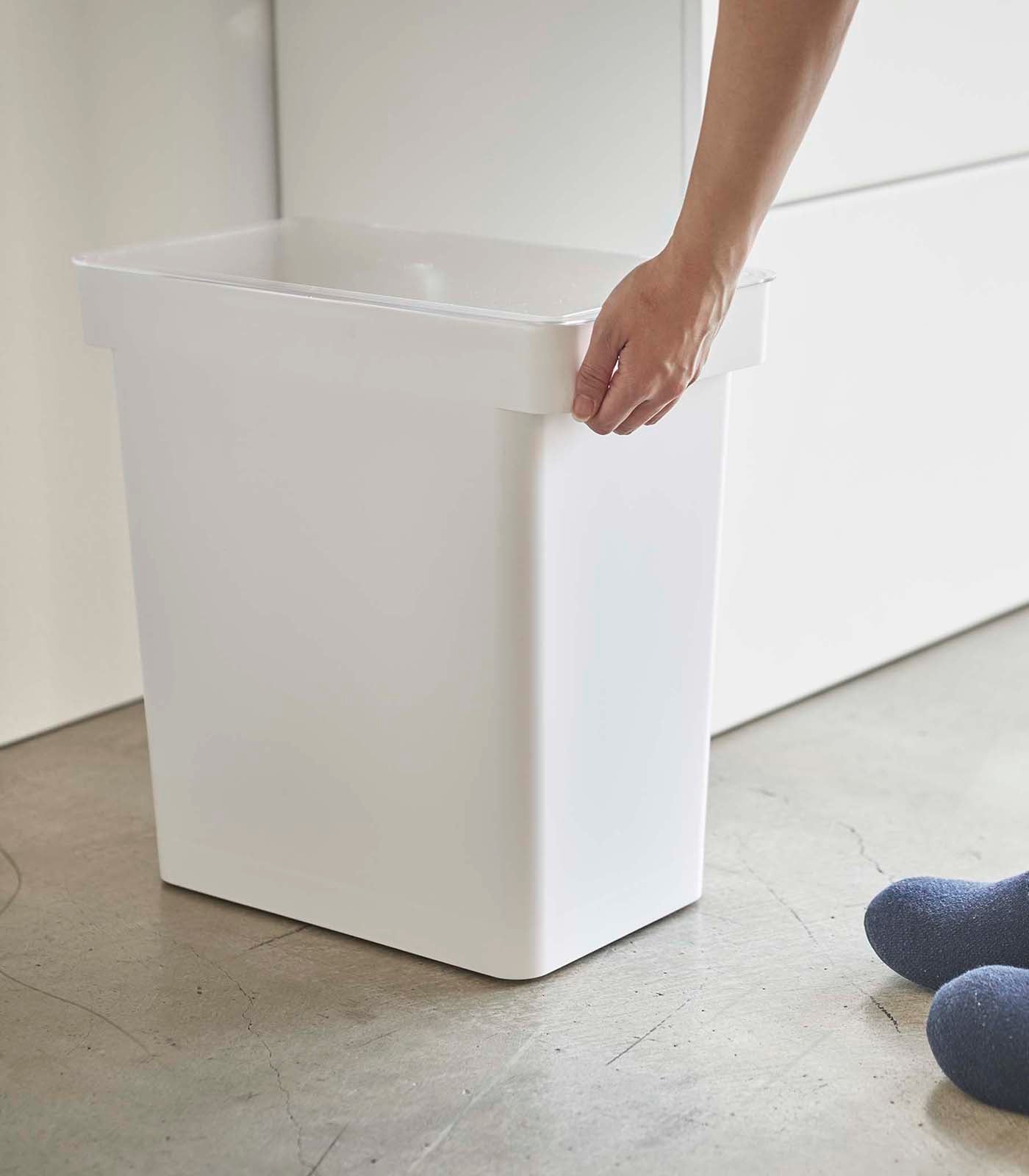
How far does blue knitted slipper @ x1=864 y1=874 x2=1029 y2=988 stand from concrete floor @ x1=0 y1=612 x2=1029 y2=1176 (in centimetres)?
3

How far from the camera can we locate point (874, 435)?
1.68 m

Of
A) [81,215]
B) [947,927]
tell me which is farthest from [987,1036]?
[81,215]

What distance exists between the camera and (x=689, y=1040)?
1.11 metres

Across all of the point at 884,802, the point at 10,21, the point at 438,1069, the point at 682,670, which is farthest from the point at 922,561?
the point at 10,21

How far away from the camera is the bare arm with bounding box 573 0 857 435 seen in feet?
3.01

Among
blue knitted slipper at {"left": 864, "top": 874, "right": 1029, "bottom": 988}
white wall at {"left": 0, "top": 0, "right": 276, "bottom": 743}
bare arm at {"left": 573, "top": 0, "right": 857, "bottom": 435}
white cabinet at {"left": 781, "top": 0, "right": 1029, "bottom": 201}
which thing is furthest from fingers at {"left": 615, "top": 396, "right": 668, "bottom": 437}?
white wall at {"left": 0, "top": 0, "right": 276, "bottom": 743}

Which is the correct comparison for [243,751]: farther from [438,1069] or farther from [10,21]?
[10,21]

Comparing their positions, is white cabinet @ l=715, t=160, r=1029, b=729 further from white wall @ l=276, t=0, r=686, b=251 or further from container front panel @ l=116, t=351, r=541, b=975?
container front panel @ l=116, t=351, r=541, b=975

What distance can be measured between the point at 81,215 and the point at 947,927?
1.01 metres

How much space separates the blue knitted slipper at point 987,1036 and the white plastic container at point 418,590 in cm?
27

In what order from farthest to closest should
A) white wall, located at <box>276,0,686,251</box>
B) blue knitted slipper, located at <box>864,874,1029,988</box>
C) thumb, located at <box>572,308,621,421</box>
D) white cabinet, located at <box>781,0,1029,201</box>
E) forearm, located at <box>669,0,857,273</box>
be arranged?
white cabinet, located at <box>781,0,1029,201</box> < white wall, located at <box>276,0,686,251</box> < blue knitted slipper, located at <box>864,874,1029,988</box> < thumb, located at <box>572,308,621,421</box> < forearm, located at <box>669,0,857,273</box>

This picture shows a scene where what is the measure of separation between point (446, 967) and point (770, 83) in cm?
65

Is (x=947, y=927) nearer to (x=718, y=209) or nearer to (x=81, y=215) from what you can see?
(x=718, y=209)

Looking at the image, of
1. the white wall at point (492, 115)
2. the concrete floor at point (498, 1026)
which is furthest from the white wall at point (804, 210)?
the concrete floor at point (498, 1026)
